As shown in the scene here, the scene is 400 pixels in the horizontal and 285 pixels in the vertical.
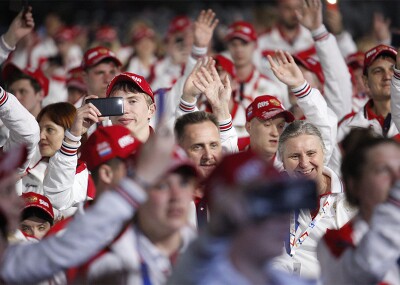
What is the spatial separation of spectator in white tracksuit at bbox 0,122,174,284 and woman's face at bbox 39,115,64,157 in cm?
326

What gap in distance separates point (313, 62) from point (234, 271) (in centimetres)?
564

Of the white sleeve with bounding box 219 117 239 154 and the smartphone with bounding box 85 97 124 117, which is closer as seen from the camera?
the smartphone with bounding box 85 97 124 117

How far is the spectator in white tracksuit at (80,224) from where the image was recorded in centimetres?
421

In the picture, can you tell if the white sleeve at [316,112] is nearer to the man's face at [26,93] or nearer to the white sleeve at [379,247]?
Result: the man's face at [26,93]

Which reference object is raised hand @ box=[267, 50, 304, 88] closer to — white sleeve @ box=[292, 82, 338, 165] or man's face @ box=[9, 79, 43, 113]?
white sleeve @ box=[292, 82, 338, 165]

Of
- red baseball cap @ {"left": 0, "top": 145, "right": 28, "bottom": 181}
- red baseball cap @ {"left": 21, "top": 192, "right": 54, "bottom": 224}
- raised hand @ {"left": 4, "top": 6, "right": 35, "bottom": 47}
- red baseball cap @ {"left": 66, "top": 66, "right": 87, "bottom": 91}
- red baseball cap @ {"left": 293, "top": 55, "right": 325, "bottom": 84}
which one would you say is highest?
red baseball cap @ {"left": 0, "top": 145, "right": 28, "bottom": 181}

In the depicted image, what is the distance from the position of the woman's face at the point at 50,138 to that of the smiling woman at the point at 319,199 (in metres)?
1.70

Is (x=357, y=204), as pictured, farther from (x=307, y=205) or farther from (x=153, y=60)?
(x=153, y=60)

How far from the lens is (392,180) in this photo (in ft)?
14.8

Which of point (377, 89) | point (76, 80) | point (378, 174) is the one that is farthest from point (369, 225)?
point (76, 80)

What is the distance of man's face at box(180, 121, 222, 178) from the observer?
6.52 meters

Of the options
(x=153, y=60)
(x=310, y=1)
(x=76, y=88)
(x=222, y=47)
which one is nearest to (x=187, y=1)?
(x=222, y=47)

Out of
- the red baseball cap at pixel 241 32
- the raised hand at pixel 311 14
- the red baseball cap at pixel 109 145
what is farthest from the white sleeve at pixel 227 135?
the red baseball cap at pixel 241 32

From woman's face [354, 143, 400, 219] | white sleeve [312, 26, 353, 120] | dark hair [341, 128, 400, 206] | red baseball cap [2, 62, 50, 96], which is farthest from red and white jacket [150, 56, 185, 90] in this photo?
woman's face [354, 143, 400, 219]
